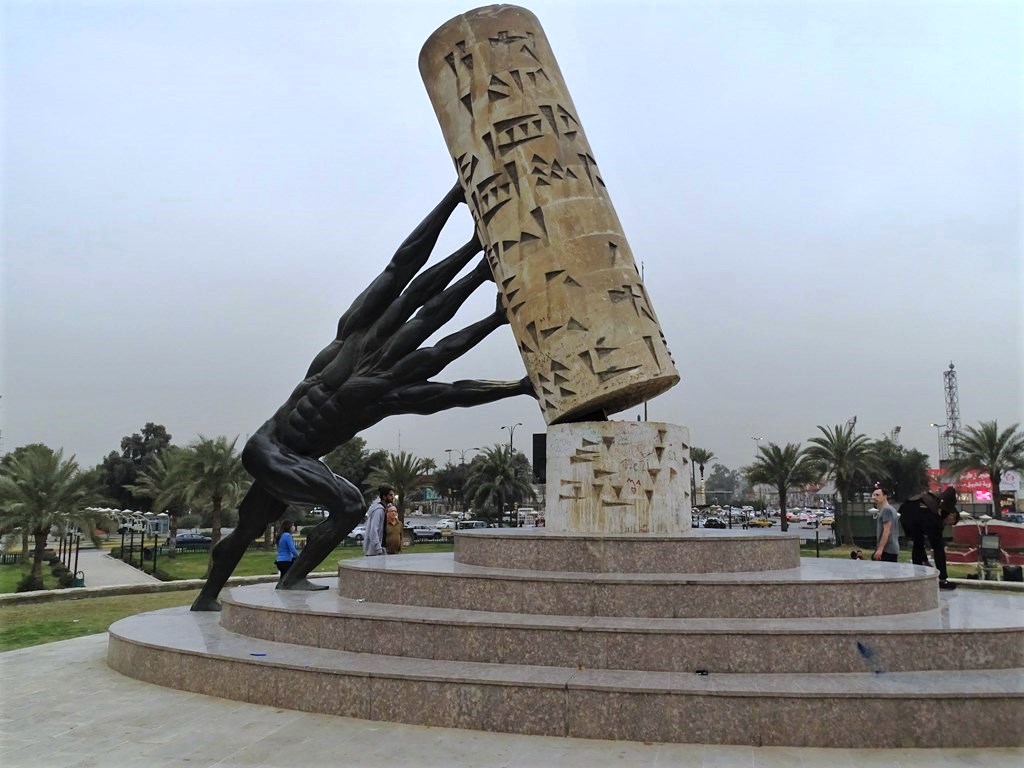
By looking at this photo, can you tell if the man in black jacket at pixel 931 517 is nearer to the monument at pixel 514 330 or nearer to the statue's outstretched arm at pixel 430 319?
the monument at pixel 514 330

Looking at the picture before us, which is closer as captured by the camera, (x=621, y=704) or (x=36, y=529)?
(x=621, y=704)

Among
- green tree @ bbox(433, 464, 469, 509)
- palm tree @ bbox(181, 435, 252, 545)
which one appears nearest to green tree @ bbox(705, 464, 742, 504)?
green tree @ bbox(433, 464, 469, 509)

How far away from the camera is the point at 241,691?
6312 millimetres

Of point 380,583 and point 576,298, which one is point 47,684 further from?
point 576,298

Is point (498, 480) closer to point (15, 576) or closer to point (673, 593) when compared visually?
point (15, 576)

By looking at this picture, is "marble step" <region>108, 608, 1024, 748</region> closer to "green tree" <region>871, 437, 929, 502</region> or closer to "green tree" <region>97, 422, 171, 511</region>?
"green tree" <region>871, 437, 929, 502</region>

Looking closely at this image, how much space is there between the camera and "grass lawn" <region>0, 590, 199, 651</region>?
10.8 meters

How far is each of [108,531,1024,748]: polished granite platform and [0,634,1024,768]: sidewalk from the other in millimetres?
147

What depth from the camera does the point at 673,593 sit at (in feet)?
21.4

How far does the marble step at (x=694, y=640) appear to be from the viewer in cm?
570

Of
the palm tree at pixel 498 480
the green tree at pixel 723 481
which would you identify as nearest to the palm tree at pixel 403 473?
the palm tree at pixel 498 480

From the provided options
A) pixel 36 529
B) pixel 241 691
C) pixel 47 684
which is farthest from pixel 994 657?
pixel 36 529

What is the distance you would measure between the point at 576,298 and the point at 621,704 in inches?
211

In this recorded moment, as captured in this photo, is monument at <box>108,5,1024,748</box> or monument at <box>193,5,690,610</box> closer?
monument at <box>108,5,1024,748</box>
